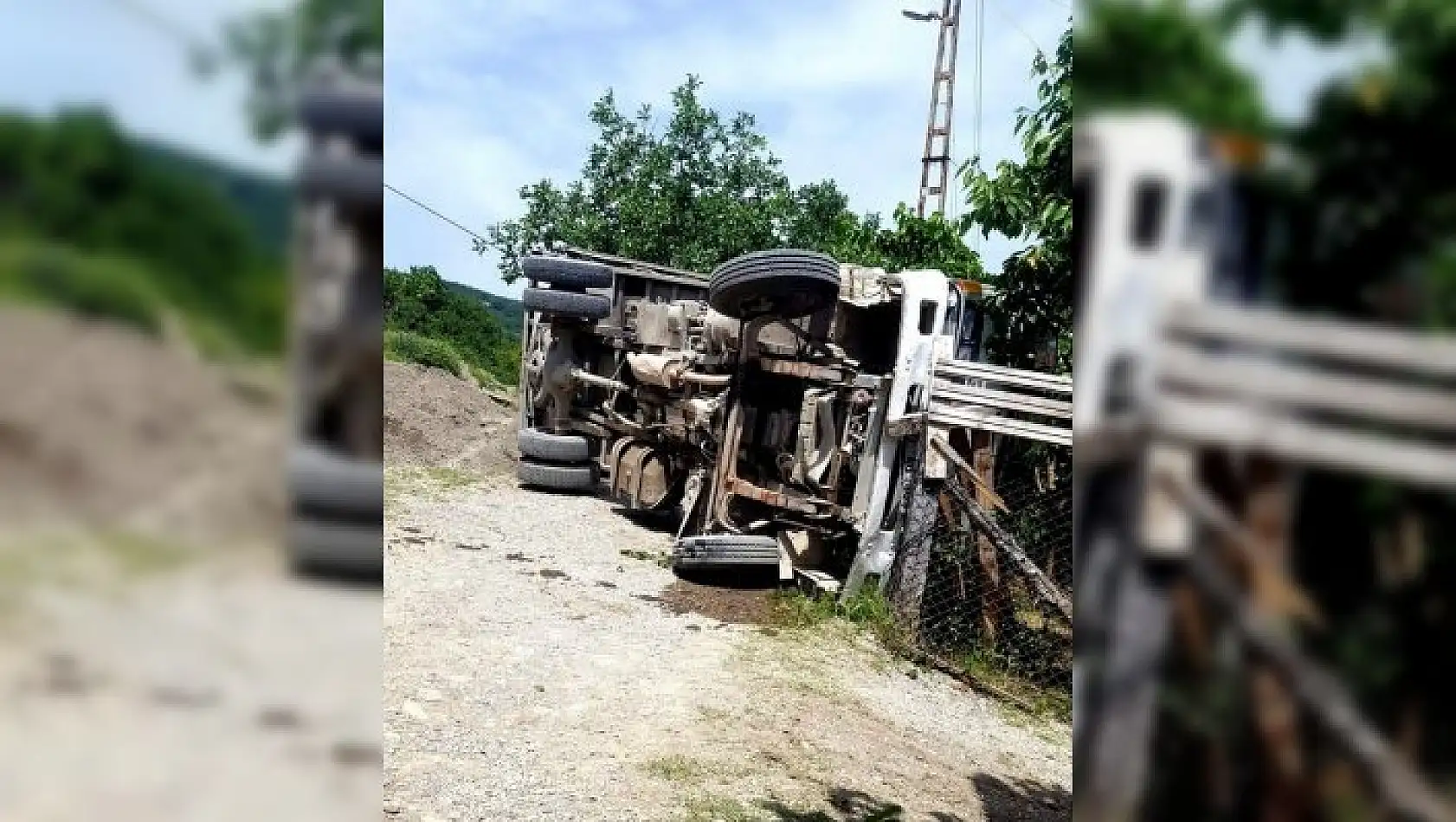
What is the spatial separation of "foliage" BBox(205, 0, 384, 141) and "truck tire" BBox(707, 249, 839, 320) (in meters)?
Result: 4.88

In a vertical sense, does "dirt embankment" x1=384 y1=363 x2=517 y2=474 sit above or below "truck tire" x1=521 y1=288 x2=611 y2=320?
below

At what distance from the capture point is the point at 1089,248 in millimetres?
536

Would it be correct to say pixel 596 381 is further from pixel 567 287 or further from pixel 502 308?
pixel 502 308

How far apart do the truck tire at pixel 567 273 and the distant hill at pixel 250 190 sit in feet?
27.8

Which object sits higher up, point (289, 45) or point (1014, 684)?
point (289, 45)

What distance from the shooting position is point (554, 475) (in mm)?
9258

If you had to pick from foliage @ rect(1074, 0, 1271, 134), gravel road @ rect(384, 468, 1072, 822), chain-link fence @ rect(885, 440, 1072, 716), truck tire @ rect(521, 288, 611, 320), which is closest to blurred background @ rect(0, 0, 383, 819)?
foliage @ rect(1074, 0, 1271, 134)

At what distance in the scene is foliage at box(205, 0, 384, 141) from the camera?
580 millimetres

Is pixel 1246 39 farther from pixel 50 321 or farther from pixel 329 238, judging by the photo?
pixel 50 321

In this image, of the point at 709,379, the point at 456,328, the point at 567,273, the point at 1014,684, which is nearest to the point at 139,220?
the point at 1014,684

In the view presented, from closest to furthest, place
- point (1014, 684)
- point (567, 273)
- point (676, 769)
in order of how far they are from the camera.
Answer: point (676, 769) < point (1014, 684) < point (567, 273)

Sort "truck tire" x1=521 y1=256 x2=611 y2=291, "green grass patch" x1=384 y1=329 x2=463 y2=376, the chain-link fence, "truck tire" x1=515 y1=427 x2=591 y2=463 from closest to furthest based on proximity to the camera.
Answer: the chain-link fence < "truck tire" x1=521 y1=256 x2=611 y2=291 < "truck tire" x1=515 y1=427 x2=591 y2=463 < "green grass patch" x1=384 y1=329 x2=463 y2=376

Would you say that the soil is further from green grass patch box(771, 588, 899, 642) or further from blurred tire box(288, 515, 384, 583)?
green grass patch box(771, 588, 899, 642)

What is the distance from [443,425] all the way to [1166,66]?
11939 mm
